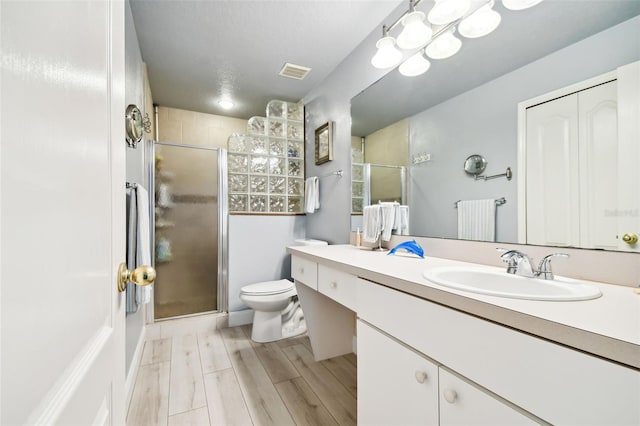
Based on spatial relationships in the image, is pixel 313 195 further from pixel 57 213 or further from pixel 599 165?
pixel 57 213

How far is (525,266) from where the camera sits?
1017mm

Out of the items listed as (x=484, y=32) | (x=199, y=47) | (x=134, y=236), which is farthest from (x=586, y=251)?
(x=199, y=47)

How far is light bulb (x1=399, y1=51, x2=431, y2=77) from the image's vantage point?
1655mm

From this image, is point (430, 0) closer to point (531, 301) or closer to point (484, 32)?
point (484, 32)

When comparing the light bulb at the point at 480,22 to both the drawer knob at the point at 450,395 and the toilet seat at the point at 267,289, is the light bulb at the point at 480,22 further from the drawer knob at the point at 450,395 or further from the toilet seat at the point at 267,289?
the toilet seat at the point at 267,289

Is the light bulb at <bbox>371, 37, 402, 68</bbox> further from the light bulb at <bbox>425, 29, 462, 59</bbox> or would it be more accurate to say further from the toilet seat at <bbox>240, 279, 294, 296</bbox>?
the toilet seat at <bbox>240, 279, 294, 296</bbox>

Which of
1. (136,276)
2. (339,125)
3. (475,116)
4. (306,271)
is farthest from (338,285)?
(339,125)

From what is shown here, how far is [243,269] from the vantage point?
2.80 m

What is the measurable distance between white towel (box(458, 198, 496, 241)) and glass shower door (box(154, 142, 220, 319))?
2.21 metres

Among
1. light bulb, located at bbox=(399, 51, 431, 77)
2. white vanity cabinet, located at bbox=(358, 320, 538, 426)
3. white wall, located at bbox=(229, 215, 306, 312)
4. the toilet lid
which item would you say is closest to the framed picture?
white wall, located at bbox=(229, 215, 306, 312)

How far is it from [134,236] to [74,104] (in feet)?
4.51

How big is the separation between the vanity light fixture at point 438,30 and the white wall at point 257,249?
5.78ft

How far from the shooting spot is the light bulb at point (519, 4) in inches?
45.0

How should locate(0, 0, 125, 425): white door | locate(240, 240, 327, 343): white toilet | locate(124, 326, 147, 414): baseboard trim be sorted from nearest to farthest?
1. locate(0, 0, 125, 425): white door
2. locate(124, 326, 147, 414): baseboard trim
3. locate(240, 240, 327, 343): white toilet
